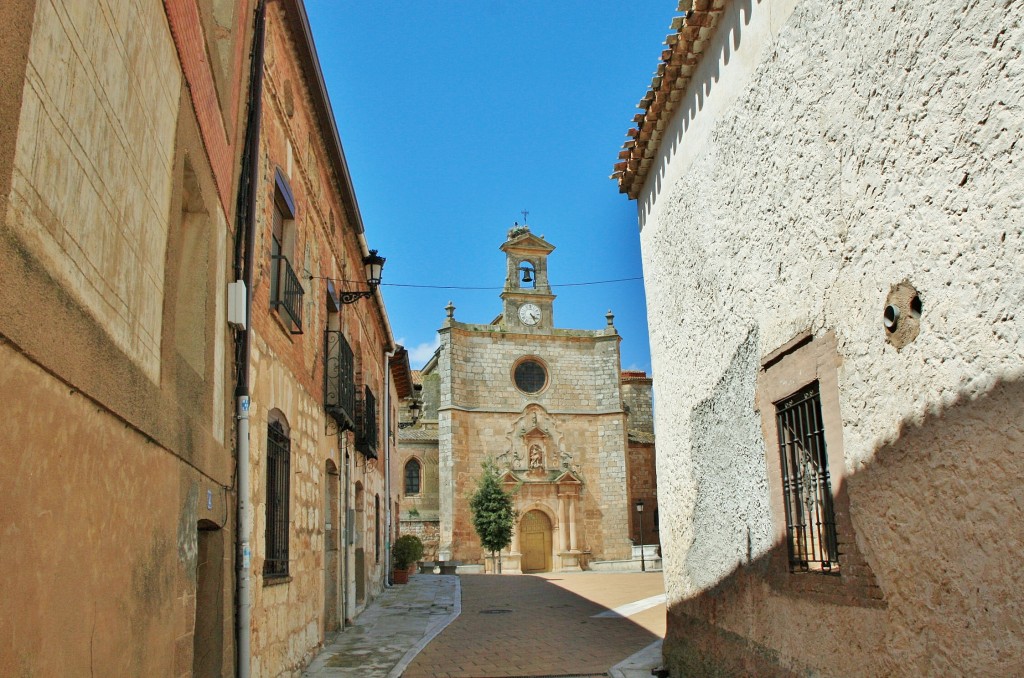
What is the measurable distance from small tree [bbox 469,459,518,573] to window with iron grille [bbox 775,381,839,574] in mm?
25200

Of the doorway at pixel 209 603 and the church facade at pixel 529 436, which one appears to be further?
the church facade at pixel 529 436

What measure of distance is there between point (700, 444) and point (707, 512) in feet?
1.87

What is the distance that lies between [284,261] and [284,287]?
0.25 metres

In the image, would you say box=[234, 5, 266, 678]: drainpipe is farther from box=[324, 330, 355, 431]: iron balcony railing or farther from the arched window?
the arched window

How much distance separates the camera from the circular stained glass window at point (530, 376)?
34656mm

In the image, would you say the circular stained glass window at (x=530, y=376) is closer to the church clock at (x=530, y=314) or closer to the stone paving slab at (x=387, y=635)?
the church clock at (x=530, y=314)

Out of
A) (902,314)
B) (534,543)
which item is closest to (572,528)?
(534,543)

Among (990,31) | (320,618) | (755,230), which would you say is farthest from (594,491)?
(990,31)

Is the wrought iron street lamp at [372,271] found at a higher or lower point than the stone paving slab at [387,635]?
higher

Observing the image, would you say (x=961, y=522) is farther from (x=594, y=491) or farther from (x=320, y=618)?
(x=594, y=491)

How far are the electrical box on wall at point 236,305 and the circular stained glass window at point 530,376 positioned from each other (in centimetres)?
2876

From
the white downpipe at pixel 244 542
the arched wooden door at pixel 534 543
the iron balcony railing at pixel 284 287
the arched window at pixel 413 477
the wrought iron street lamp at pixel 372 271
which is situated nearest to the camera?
the white downpipe at pixel 244 542

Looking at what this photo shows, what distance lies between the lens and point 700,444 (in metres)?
7.27

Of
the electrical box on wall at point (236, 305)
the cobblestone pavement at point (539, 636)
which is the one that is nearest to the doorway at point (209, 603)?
the electrical box on wall at point (236, 305)
